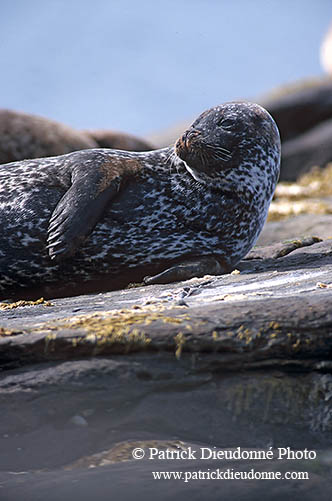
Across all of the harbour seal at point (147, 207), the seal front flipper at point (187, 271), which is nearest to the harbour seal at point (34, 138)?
the harbour seal at point (147, 207)

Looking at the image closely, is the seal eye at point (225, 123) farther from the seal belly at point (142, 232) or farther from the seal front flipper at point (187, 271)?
the seal front flipper at point (187, 271)

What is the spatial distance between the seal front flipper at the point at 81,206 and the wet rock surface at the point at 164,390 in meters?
1.33

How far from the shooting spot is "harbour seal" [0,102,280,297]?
449 centimetres

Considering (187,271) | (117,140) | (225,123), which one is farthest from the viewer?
(117,140)

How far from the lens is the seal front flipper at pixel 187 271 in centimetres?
443

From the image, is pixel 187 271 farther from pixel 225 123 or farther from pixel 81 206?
pixel 225 123

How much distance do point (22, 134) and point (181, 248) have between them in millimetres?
4638

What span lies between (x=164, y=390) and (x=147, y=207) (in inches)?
83.2

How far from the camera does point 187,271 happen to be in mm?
4449

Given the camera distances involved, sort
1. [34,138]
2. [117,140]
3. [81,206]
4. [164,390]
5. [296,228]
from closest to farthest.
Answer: [164,390] < [81,206] < [296,228] < [34,138] < [117,140]

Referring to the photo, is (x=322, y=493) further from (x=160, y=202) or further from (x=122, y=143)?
(x=122, y=143)
